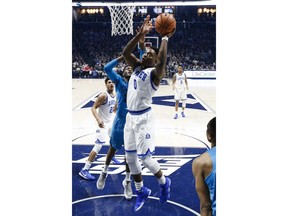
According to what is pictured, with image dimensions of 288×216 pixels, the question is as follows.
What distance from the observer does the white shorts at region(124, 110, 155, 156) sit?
→ 348 centimetres

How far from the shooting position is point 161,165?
16.3 feet

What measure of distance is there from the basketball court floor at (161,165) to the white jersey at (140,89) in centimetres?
110

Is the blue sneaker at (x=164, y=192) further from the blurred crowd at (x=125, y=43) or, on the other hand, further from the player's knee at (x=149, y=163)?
the blurred crowd at (x=125, y=43)

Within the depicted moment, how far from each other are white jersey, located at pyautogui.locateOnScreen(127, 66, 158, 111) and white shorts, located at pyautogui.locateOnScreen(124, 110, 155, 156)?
0.32ft

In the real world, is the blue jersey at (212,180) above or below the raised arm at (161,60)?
below

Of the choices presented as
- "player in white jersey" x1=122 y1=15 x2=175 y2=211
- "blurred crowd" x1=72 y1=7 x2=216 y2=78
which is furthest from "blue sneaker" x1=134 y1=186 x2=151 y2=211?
"blurred crowd" x1=72 y1=7 x2=216 y2=78

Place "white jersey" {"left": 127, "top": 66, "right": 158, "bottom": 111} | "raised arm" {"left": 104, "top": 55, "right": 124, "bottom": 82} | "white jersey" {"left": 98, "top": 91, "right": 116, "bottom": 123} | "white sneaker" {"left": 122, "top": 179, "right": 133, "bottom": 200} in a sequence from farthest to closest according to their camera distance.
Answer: "white jersey" {"left": 98, "top": 91, "right": 116, "bottom": 123} < "white sneaker" {"left": 122, "top": 179, "right": 133, "bottom": 200} < "raised arm" {"left": 104, "top": 55, "right": 124, "bottom": 82} < "white jersey" {"left": 127, "top": 66, "right": 158, "bottom": 111}

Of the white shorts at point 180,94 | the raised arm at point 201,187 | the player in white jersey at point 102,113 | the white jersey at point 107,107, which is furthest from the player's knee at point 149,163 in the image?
the white shorts at point 180,94

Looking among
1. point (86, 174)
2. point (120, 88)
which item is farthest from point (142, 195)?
point (120, 88)

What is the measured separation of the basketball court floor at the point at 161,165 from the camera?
365 centimetres

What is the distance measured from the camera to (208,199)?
6.55 feet

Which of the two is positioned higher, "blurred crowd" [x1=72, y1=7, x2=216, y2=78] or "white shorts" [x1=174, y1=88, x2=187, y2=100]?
"blurred crowd" [x1=72, y1=7, x2=216, y2=78]

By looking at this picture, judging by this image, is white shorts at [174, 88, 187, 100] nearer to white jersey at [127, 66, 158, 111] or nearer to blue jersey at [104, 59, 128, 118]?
blue jersey at [104, 59, 128, 118]
